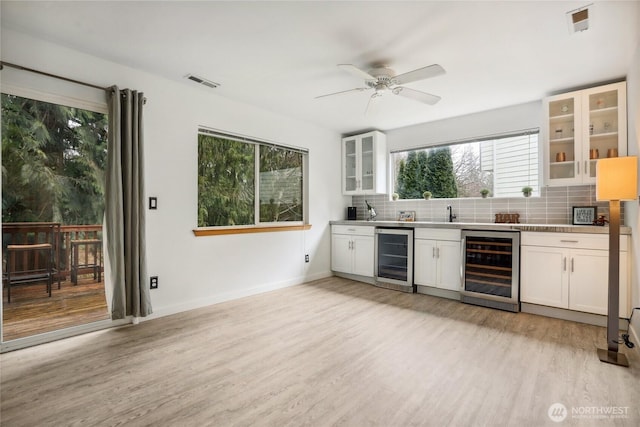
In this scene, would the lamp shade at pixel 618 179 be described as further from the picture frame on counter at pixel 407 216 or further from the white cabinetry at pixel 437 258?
the picture frame on counter at pixel 407 216

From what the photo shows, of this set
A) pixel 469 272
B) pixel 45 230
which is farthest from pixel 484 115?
pixel 45 230

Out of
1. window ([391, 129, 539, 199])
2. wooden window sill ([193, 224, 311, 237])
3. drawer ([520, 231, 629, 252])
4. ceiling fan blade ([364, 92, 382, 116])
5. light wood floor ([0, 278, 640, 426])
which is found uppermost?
ceiling fan blade ([364, 92, 382, 116])

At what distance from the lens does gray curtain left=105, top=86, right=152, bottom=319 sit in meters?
2.82

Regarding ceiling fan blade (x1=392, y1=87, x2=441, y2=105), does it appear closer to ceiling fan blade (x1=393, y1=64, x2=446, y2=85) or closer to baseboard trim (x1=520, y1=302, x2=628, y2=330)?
ceiling fan blade (x1=393, y1=64, x2=446, y2=85)

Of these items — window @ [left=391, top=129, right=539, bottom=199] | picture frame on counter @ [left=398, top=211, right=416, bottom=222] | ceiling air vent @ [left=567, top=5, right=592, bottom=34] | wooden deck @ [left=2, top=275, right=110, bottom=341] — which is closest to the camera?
ceiling air vent @ [left=567, top=5, right=592, bottom=34]

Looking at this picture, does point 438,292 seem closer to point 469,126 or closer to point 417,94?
point 469,126

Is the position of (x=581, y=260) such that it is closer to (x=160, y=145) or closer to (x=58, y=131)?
(x=160, y=145)

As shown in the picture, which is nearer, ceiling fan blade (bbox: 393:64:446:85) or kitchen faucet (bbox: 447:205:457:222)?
ceiling fan blade (bbox: 393:64:446:85)

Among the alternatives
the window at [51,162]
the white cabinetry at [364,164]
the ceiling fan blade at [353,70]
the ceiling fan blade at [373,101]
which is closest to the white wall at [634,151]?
the ceiling fan blade at [373,101]

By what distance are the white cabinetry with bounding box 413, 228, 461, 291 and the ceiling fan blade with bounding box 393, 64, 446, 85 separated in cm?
205

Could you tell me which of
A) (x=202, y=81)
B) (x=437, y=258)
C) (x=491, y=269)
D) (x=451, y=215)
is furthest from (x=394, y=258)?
(x=202, y=81)

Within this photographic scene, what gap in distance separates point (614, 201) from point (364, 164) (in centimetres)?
336

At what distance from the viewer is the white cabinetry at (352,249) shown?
4.74m

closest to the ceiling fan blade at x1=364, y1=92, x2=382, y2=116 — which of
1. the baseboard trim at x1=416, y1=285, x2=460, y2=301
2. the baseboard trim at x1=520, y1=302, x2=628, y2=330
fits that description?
the baseboard trim at x1=416, y1=285, x2=460, y2=301
